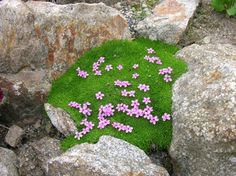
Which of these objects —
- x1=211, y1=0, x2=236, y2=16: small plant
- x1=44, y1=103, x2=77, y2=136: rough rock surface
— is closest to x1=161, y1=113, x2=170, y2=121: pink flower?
x1=44, y1=103, x2=77, y2=136: rough rock surface

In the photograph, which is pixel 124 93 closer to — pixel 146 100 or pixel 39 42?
pixel 146 100

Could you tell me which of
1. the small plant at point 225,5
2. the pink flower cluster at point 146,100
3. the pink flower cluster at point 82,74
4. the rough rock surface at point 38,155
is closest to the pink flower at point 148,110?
the pink flower cluster at point 146,100

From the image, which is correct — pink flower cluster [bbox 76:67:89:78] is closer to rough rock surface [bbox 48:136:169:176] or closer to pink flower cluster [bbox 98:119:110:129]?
pink flower cluster [bbox 98:119:110:129]

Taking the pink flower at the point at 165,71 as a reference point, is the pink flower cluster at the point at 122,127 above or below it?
below

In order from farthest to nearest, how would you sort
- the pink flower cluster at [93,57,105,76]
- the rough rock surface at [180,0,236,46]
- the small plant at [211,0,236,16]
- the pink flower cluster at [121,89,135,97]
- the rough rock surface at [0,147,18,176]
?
the small plant at [211,0,236,16] < the rough rock surface at [180,0,236,46] < the pink flower cluster at [93,57,105,76] < the pink flower cluster at [121,89,135,97] < the rough rock surface at [0,147,18,176]

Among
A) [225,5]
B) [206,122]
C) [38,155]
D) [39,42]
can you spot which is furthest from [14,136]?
[225,5]

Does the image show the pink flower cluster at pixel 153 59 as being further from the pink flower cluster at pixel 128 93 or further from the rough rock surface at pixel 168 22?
the pink flower cluster at pixel 128 93
